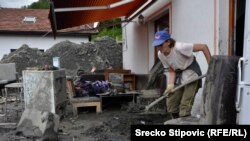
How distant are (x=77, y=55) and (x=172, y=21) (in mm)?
10951

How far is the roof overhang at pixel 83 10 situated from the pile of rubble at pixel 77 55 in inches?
257

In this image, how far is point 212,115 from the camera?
9.53 ft

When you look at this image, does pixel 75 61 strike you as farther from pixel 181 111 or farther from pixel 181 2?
pixel 181 111

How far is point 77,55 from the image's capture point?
17844 mm

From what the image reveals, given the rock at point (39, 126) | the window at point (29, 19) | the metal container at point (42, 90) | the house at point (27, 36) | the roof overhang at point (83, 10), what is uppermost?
the window at point (29, 19)

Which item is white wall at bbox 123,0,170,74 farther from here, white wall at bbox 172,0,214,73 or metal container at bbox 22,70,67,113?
metal container at bbox 22,70,67,113

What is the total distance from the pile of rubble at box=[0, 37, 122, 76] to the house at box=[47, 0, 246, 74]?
3.89 meters

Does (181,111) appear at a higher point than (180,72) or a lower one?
lower

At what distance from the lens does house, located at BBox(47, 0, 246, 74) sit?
5031mm

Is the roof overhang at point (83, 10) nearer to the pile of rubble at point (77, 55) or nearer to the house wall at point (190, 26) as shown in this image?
the house wall at point (190, 26)

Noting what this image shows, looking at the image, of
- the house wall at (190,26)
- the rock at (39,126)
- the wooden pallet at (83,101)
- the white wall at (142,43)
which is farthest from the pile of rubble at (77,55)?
the rock at (39,126)

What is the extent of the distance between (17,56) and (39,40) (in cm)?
842

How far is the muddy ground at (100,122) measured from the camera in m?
5.84

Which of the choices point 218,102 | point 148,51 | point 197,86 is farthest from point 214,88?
→ point 148,51
